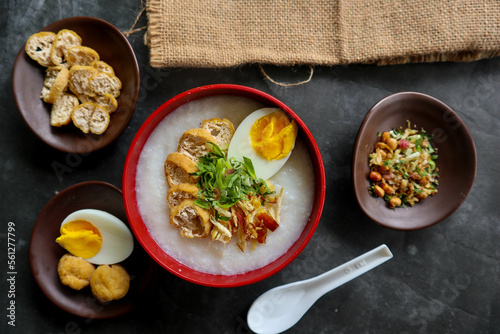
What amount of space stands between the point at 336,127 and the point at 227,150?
508mm

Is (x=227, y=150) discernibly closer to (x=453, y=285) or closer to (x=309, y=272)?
(x=309, y=272)

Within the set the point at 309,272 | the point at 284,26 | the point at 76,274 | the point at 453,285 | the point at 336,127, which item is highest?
the point at 284,26

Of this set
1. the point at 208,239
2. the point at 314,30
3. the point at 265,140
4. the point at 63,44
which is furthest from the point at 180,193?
the point at 314,30

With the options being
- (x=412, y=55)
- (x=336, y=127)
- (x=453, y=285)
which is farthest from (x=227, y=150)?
(x=453, y=285)

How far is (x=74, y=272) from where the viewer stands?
52.2 inches

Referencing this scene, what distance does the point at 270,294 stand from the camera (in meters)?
1.38

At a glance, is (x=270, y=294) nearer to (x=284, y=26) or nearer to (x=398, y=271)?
(x=398, y=271)

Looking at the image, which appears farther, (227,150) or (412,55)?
(412,55)

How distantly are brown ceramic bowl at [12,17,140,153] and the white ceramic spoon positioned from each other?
86 cm

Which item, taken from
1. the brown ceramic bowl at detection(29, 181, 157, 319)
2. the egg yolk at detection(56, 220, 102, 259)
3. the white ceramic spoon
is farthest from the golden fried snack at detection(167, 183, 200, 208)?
the white ceramic spoon

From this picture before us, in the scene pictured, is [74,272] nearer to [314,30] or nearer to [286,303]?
[286,303]

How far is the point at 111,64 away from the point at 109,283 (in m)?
0.85

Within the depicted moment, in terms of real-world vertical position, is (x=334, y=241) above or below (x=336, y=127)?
below

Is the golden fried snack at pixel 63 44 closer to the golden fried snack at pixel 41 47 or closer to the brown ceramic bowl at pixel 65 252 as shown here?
the golden fried snack at pixel 41 47
